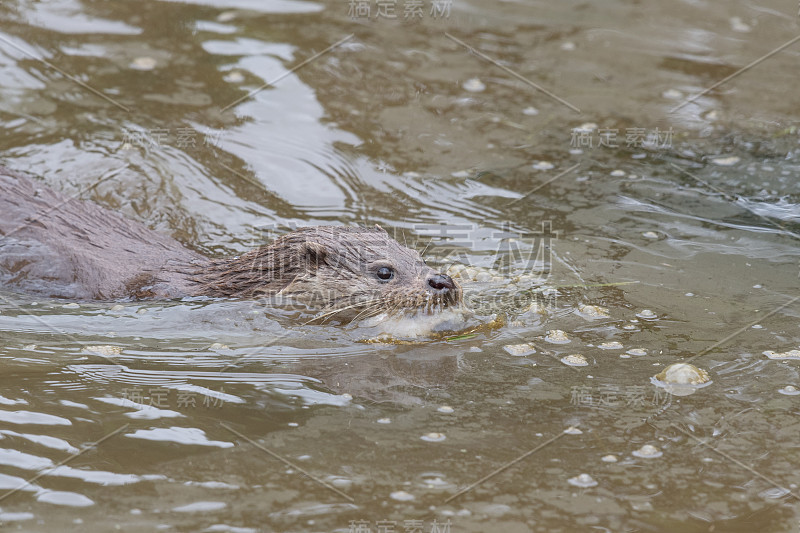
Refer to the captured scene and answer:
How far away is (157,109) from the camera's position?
6766 millimetres

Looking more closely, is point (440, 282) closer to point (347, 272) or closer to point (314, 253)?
point (347, 272)

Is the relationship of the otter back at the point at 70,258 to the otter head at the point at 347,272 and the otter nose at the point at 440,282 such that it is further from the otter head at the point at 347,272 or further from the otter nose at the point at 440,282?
the otter nose at the point at 440,282

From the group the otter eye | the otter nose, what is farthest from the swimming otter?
the otter nose

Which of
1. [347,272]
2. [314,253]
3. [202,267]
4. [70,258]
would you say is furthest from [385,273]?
[70,258]

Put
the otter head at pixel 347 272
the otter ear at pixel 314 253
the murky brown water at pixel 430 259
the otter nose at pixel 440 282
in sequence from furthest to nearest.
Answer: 1. the otter ear at pixel 314 253
2. the otter head at pixel 347 272
3. the otter nose at pixel 440 282
4. the murky brown water at pixel 430 259

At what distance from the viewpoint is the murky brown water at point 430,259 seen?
3008 millimetres

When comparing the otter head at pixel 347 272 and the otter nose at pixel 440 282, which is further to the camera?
the otter head at pixel 347 272

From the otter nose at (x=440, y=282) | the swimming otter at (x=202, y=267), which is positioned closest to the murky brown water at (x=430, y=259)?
A: the swimming otter at (x=202, y=267)

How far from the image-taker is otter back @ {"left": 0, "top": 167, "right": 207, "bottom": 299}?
4648 millimetres

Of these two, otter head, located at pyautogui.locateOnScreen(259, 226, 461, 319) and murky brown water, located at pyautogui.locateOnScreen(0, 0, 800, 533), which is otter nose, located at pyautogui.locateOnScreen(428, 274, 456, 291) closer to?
otter head, located at pyautogui.locateOnScreen(259, 226, 461, 319)

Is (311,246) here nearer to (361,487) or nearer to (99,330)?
(99,330)

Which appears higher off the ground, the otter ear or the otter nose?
the otter ear

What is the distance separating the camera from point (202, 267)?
4.88m

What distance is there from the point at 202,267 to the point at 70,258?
69 cm
